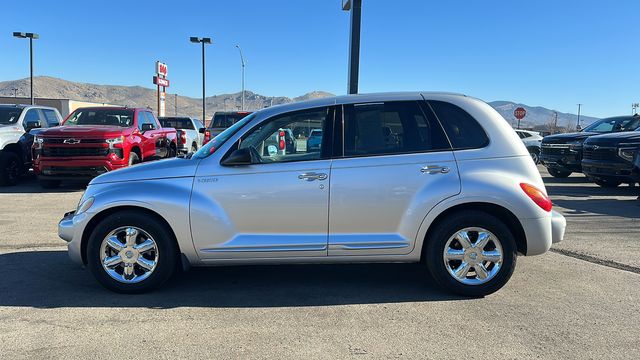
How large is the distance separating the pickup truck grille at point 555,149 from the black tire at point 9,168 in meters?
14.4

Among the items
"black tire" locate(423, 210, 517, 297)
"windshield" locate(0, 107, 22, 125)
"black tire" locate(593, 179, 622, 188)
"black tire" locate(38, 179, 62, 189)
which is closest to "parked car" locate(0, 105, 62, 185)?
"windshield" locate(0, 107, 22, 125)

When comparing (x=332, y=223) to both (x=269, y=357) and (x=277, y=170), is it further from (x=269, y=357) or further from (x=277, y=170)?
(x=269, y=357)

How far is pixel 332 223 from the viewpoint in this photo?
14.3 ft

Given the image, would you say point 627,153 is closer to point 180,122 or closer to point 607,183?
point 607,183

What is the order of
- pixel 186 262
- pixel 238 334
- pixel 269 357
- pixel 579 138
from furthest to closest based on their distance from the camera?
pixel 579 138
pixel 186 262
pixel 238 334
pixel 269 357

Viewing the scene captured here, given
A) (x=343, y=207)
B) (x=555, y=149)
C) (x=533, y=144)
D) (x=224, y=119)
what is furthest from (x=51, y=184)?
(x=533, y=144)

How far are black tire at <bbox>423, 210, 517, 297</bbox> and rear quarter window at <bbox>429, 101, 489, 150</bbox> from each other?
0.63 metres

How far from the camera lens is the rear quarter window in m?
4.44

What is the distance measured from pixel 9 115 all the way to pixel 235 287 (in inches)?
391

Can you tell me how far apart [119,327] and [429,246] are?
8.89 ft

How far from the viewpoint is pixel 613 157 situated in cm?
1097

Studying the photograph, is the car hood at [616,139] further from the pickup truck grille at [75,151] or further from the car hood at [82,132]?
the pickup truck grille at [75,151]

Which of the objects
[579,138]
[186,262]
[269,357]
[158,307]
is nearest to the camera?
[269,357]

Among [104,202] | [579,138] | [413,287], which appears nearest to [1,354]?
[104,202]
